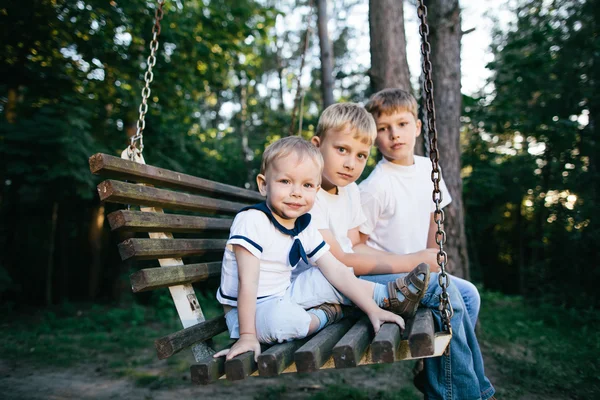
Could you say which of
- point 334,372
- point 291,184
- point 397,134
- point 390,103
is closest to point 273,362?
point 291,184

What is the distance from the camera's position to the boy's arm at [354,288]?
215 cm

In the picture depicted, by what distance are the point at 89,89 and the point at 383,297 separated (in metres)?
6.93

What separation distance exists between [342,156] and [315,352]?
4.20 feet

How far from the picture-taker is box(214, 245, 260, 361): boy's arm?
2.03m

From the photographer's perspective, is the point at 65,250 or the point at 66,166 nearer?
the point at 66,166

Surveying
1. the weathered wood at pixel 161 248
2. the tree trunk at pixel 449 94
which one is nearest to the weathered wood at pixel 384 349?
the weathered wood at pixel 161 248

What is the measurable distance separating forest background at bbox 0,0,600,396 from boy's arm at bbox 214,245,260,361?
7.77 ft

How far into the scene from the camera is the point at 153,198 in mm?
2543

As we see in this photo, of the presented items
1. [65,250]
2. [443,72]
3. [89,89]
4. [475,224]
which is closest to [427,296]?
[443,72]

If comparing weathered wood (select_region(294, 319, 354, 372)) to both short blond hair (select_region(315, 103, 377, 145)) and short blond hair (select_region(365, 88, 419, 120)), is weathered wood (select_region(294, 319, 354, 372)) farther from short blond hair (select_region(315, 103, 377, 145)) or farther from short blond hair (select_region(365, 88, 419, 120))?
short blond hair (select_region(365, 88, 419, 120))

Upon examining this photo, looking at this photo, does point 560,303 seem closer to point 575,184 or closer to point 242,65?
point 575,184

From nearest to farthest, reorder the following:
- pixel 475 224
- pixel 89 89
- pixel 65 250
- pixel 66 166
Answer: pixel 66 166 < pixel 89 89 < pixel 65 250 < pixel 475 224

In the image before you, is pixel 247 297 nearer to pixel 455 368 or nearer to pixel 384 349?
pixel 384 349

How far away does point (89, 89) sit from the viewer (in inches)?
308
